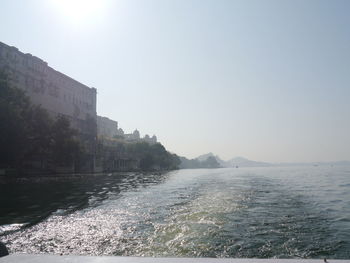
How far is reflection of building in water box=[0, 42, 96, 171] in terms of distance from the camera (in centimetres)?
A: 9062

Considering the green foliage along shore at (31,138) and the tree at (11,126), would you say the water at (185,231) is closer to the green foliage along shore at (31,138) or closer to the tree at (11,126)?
the tree at (11,126)

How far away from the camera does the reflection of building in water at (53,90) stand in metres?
90.6

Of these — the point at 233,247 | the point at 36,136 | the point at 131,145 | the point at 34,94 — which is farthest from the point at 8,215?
the point at 131,145

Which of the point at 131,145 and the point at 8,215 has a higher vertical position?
the point at 131,145

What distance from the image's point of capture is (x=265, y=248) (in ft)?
35.4

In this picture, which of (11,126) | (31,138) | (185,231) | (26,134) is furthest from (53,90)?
(185,231)

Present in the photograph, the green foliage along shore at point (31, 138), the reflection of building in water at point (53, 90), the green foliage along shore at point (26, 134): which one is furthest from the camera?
the reflection of building in water at point (53, 90)

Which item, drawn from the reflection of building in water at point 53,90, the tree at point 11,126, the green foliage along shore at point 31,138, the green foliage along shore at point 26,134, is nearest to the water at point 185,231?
the tree at point 11,126

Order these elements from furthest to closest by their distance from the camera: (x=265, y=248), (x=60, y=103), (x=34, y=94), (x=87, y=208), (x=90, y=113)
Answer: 1. (x=90, y=113)
2. (x=60, y=103)
3. (x=34, y=94)
4. (x=87, y=208)
5. (x=265, y=248)

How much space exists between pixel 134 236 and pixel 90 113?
130m

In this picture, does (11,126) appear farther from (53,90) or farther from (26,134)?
(53,90)

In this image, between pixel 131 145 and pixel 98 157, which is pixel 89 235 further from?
pixel 131 145

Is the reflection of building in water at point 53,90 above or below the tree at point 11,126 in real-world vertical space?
above

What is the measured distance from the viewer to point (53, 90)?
112062 millimetres
